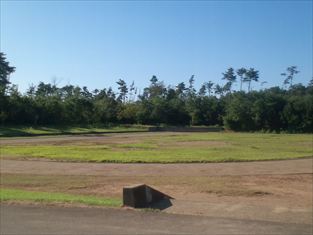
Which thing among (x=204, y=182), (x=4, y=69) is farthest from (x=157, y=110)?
(x=204, y=182)

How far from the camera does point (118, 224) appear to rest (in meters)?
8.67

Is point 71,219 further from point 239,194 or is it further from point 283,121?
point 283,121

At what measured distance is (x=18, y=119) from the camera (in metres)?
70.1

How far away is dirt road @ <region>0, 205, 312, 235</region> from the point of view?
8.11 metres

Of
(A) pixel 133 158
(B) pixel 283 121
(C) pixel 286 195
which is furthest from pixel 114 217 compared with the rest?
(B) pixel 283 121

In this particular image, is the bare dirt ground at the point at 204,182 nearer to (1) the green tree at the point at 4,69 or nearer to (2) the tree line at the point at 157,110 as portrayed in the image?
(2) the tree line at the point at 157,110

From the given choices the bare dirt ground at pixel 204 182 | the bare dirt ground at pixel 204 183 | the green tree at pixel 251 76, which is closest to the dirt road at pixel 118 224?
the bare dirt ground at pixel 204 183

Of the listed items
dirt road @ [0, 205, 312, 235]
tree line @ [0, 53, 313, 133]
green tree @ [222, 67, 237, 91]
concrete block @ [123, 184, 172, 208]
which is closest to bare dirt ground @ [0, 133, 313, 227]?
concrete block @ [123, 184, 172, 208]

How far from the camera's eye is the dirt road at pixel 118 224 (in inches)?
319

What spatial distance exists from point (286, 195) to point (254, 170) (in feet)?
24.6

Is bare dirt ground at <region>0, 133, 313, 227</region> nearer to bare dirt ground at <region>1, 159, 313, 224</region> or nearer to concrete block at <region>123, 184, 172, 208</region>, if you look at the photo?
bare dirt ground at <region>1, 159, 313, 224</region>

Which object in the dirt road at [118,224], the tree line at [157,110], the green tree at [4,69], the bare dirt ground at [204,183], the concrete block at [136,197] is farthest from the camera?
the green tree at [4,69]

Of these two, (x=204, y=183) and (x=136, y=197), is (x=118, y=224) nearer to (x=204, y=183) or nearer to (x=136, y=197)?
(x=136, y=197)

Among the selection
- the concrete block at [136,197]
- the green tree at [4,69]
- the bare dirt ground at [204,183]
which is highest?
the green tree at [4,69]
